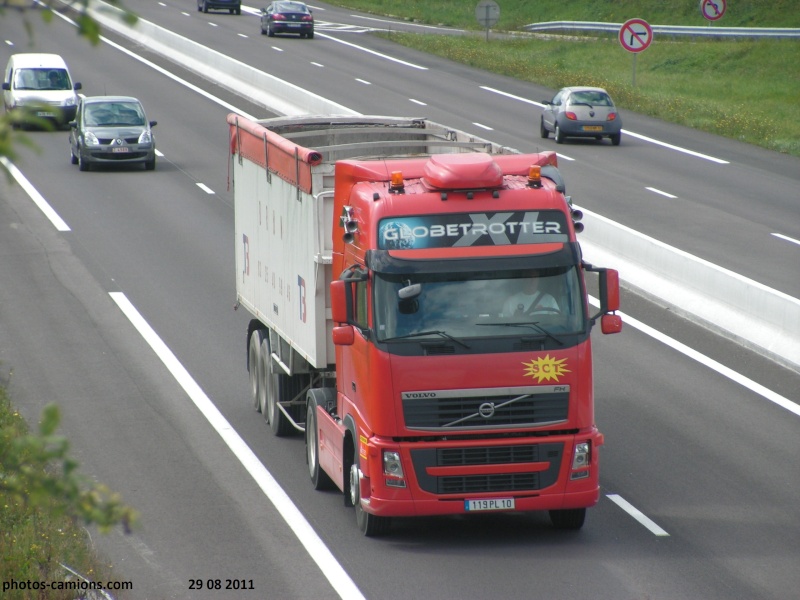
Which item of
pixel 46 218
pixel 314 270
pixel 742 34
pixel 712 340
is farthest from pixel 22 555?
pixel 742 34

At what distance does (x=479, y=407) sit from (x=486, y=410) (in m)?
0.06

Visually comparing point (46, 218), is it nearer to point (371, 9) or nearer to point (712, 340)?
point (712, 340)

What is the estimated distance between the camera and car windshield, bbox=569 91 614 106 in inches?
1481

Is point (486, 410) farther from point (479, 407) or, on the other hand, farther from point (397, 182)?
point (397, 182)

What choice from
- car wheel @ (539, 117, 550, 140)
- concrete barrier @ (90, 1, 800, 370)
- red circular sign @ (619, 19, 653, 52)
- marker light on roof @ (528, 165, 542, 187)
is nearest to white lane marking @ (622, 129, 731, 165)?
car wheel @ (539, 117, 550, 140)

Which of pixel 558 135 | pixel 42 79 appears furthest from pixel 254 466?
pixel 42 79

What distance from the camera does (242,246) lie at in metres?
15.4

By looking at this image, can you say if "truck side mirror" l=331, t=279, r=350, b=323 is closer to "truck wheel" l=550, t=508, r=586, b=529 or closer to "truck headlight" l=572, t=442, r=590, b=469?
Result: "truck headlight" l=572, t=442, r=590, b=469

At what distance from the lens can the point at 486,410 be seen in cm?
1012

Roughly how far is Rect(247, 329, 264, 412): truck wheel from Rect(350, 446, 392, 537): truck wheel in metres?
4.14

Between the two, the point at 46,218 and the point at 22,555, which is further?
the point at 46,218

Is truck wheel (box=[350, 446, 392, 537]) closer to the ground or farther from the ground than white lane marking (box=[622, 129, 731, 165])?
closer to the ground

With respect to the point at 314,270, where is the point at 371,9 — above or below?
above

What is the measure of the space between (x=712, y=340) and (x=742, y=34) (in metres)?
41.9
